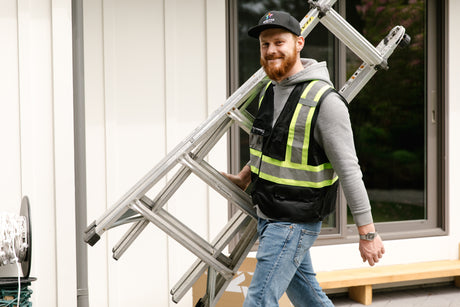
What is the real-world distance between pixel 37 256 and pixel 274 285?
6.43 feet

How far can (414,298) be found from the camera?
195 inches

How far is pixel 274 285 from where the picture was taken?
2.75m

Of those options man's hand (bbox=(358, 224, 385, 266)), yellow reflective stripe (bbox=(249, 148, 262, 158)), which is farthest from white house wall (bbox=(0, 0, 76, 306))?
man's hand (bbox=(358, 224, 385, 266))

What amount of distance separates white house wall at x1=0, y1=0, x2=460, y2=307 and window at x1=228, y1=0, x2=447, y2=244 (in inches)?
15.9

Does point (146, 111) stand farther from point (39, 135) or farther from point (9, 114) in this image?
point (9, 114)

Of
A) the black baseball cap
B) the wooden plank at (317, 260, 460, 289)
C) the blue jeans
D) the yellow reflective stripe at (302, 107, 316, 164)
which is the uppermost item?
the black baseball cap

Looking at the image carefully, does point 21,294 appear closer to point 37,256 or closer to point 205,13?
point 37,256

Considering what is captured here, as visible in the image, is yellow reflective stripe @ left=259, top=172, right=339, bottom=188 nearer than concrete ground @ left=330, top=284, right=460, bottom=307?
Yes

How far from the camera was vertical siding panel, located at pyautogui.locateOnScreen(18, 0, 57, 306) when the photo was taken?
396 cm

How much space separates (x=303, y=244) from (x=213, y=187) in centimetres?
54

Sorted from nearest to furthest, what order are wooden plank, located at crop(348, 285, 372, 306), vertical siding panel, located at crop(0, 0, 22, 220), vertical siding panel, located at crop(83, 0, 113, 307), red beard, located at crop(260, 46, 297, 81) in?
1. red beard, located at crop(260, 46, 297, 81)
2. vertical siding panel, located at crop(0, 0, 22, 220)
3. vertical siding panel, located at crop(83, 0, 113, 307)
4. wooden plank, located at crop(348, 285, 372, 306)

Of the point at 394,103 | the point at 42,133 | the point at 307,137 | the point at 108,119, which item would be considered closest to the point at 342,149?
the point at 307,137

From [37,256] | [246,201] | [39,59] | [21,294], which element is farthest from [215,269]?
[39,59]

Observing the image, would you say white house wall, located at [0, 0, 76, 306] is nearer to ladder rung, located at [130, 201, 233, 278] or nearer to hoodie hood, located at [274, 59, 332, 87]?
ladder rung, located at [130, 201, 233, 278]
